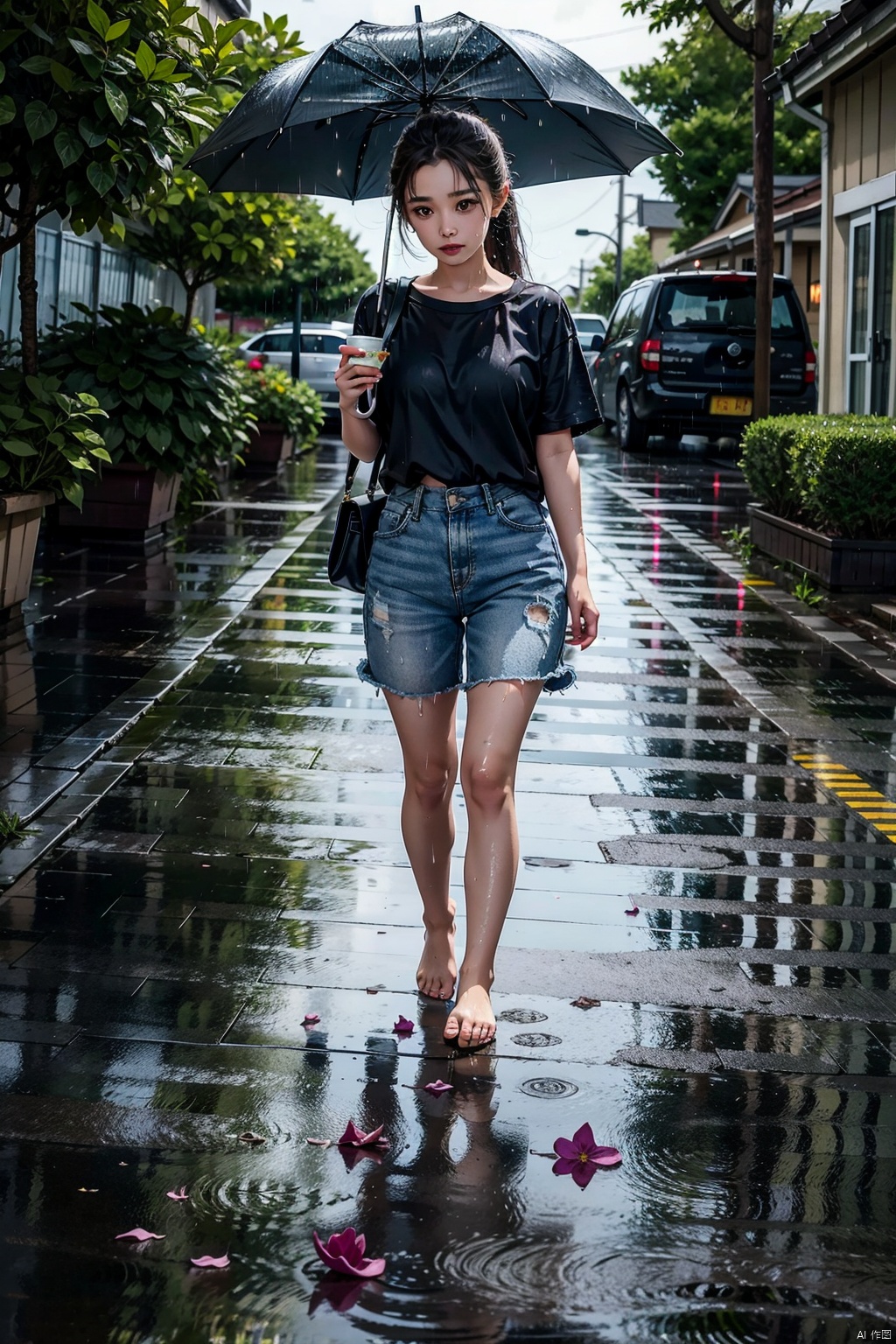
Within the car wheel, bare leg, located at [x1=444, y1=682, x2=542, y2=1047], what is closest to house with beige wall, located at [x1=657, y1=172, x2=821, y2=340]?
the car wheel

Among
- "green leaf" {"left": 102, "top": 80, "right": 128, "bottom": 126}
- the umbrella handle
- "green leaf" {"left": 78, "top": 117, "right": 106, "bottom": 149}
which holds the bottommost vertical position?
the umbrella handle

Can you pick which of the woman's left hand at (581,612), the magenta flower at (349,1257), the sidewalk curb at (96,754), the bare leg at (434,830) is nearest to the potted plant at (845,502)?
the sidewalk curb at (96,754)

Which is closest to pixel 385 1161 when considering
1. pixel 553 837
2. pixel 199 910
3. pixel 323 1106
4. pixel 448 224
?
pixel 323 1106

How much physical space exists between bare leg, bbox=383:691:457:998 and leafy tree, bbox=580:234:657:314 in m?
84.8

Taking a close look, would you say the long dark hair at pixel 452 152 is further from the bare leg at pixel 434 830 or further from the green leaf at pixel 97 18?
the green leaf at pixel 97 18

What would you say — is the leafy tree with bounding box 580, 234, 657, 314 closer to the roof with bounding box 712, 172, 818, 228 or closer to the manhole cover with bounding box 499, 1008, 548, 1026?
the roof with bounding box 712, 172, 818, 228

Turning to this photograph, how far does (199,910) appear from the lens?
447cm

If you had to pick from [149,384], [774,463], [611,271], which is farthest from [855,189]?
[611,271]

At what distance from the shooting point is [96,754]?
602cm

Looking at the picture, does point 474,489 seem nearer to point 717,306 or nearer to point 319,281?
point 717,306

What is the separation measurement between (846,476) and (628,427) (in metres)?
11.4

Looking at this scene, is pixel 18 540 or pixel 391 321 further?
pixel 18 540

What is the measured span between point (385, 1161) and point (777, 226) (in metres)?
25.7

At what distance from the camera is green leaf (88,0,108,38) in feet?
23.8
